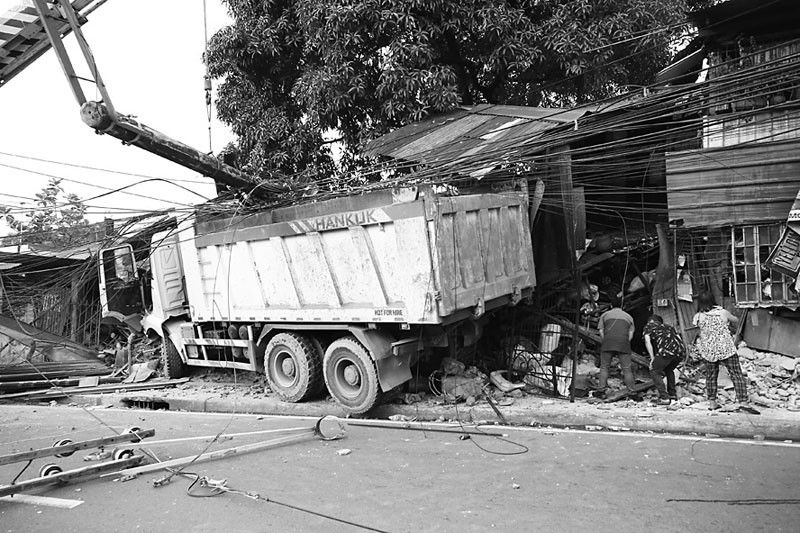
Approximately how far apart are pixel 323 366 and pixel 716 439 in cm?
485

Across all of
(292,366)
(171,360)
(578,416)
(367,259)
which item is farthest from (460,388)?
(171,360)

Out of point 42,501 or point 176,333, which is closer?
point 42,501

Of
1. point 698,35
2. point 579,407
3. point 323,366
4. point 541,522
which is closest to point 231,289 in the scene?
point 323,366

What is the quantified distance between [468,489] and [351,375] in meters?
3.36

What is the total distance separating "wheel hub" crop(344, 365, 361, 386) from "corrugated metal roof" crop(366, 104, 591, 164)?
3004 millimetres

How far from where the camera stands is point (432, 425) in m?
6.96

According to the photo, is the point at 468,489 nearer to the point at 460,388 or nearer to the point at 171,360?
the point at 460,388

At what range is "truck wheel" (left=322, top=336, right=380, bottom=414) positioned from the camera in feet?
24.5

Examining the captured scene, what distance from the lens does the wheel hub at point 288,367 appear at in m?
8.48

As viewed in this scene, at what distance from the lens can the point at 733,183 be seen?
29.1ft

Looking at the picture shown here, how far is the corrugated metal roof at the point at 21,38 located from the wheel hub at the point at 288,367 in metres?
4.82

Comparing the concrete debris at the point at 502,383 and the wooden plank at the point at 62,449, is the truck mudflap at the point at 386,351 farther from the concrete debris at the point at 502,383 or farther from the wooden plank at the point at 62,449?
the wooden plank at the point at 62,449

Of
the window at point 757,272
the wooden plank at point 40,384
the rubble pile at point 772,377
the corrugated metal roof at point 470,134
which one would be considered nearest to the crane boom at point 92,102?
the corrugated metal roof at point 470,134

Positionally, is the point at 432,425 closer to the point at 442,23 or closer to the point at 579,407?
the point at 579,407
